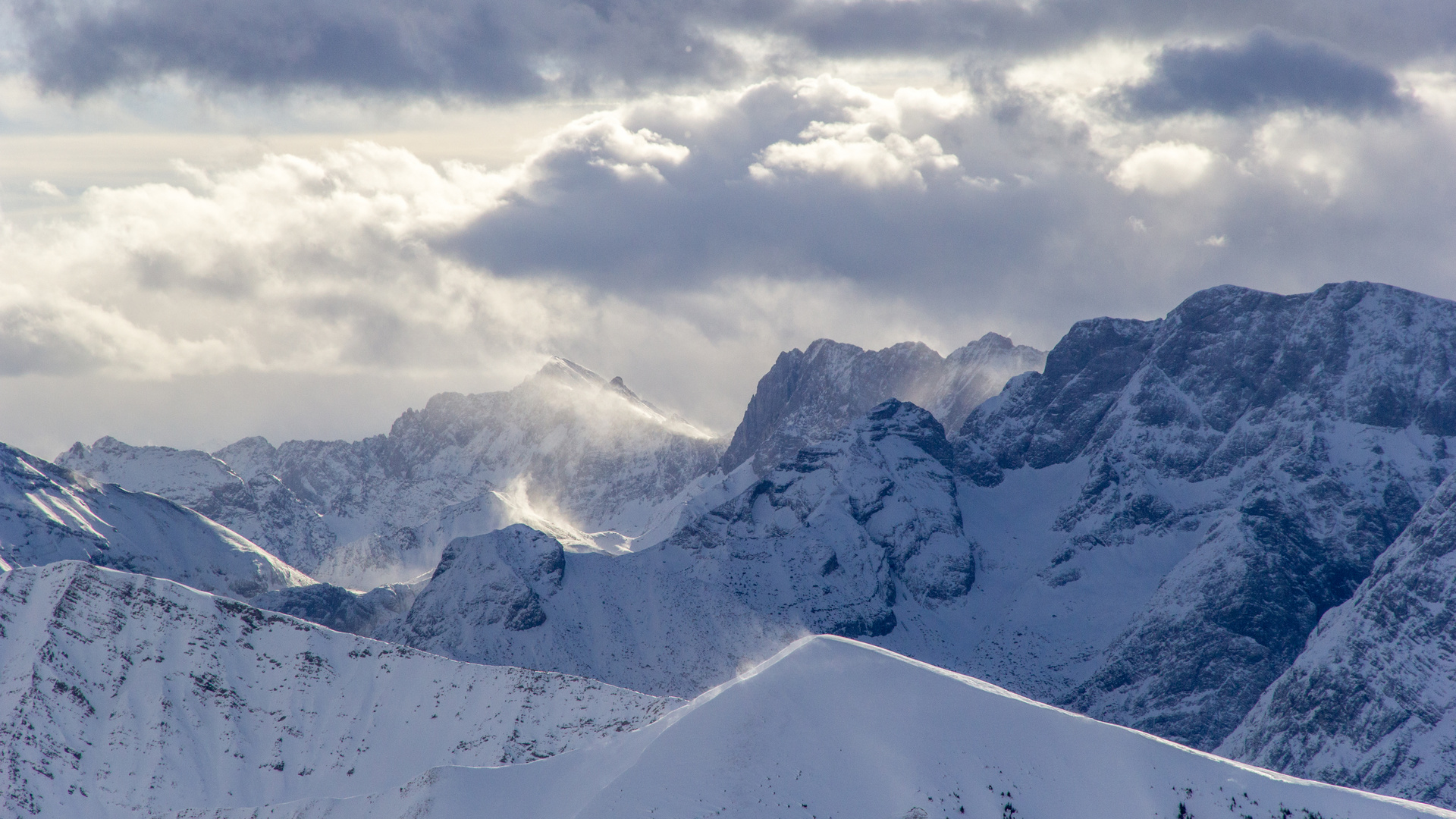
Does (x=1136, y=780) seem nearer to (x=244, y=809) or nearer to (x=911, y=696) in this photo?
(x=911, y=696)

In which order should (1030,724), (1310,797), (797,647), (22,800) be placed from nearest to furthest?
1. (1310,797)
2. (1030,724)
3. (797,647)
4. (22,800)

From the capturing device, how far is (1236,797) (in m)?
135

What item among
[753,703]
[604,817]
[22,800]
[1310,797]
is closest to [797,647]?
[753,703]

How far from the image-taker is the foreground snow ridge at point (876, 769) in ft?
443

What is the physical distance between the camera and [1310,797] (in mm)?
134125

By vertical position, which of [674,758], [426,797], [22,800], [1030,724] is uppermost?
[1030,724]

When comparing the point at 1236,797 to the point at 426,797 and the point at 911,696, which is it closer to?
the point at 911,696

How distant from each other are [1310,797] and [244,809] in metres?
130

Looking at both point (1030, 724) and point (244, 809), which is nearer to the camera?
point (1030, 724)

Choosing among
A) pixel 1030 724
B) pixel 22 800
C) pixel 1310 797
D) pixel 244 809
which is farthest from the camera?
pixel 22 800

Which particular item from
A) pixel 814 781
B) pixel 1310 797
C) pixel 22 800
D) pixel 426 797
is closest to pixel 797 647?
pixel 814 781

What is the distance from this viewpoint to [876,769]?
139750 mm

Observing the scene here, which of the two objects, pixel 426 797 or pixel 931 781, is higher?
pixel 931 781

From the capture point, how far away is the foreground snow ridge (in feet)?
443
